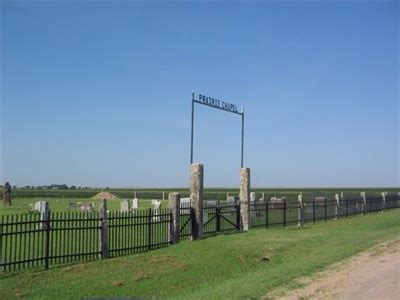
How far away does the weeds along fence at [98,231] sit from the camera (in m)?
13.0

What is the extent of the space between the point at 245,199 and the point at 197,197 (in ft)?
13.9

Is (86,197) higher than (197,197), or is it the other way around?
(197,197)

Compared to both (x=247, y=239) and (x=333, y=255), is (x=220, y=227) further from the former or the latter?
(x=333, y=255)

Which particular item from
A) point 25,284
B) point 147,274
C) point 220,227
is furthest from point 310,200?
point 25,284

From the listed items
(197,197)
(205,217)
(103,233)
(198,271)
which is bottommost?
(198,271)

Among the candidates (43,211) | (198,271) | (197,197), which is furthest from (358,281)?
(43,211)

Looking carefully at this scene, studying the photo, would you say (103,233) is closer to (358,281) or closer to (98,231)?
(98,231)

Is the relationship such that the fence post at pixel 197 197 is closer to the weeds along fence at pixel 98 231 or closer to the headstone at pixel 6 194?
the weeds along fence at pixel 98 231

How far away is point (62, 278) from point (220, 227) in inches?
403

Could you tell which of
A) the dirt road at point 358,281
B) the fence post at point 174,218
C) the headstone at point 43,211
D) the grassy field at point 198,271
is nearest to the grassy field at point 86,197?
the headstone at point 43,211

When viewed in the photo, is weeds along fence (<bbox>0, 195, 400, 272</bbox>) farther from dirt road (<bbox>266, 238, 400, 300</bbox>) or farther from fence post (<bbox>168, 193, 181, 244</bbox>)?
dirt road (<bbox>266, 238, 400, 300</bbox>)

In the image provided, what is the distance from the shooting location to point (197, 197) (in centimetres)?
1906

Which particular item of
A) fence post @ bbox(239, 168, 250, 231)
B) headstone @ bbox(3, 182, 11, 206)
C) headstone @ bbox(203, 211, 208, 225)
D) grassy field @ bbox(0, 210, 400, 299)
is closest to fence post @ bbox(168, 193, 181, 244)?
grassy field @ bbox(0, 210, 400, 299)

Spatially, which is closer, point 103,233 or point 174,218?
point 103,233
